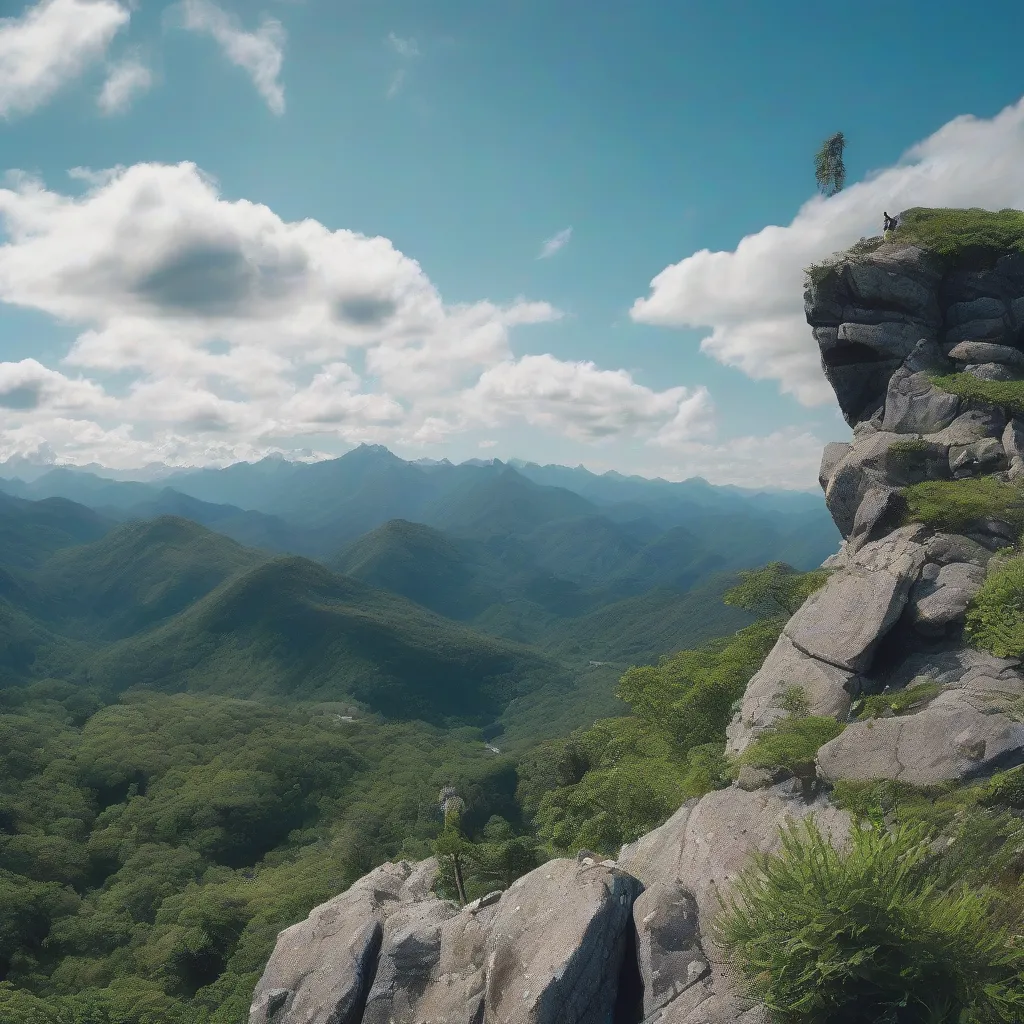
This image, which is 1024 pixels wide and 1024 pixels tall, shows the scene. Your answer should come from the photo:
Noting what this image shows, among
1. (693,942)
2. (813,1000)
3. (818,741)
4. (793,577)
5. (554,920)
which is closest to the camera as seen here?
(813,1000)

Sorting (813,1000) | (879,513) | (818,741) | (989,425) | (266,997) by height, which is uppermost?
(989,425)

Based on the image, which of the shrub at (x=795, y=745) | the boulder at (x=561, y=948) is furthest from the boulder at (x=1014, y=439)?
the boulder at (x=561, y=948)

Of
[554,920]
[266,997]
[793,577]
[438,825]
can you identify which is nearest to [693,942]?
[554,920]

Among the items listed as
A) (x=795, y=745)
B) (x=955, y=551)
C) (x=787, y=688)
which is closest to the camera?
(x=795, y=745)

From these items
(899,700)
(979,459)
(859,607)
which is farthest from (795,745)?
(979,459)

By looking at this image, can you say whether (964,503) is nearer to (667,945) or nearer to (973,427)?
(973,427)

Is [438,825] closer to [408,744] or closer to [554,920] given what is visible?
[408,744]

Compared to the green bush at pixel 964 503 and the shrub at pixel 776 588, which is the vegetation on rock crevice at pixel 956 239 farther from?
the shrub at pixel 776 588
